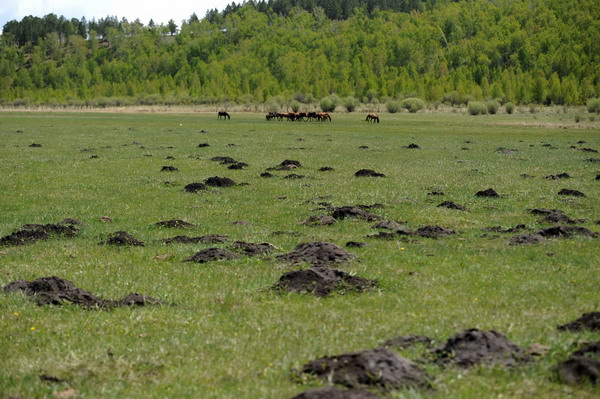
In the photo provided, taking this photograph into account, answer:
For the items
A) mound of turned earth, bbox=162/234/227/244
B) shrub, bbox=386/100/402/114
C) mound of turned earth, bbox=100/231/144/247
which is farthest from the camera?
shrub, bbox=386/100/402/114

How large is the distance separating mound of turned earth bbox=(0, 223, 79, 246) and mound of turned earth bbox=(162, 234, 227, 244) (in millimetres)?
3223

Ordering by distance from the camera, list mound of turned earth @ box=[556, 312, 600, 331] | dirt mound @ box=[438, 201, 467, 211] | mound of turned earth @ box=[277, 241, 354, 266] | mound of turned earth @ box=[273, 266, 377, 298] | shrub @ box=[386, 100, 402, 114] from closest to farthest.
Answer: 1. mound of turned earth @ box=[556, 312, 600, 331]
2. mound of turned earth @ box=[273, 266, 377, 298]
3. mound of turned earth @ box=[277, 241, 354, 266]
4. dirt mound @ box=[438, 201, 467, 211]
5. shrub @ box=[386, 100, 402, 114]

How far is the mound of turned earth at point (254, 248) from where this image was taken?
18.6 meters

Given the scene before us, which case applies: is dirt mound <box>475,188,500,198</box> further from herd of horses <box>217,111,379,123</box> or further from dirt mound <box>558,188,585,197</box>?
herd of horses <box>217,111,379,123</box>

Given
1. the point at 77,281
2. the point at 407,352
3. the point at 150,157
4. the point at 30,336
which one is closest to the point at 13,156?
the point at 150,157

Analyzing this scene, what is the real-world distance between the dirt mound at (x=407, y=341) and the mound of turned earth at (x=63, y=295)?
16.7ft

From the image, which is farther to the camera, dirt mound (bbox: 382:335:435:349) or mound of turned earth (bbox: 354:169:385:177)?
mound of turned earth (bbox: 354:169:385:177)

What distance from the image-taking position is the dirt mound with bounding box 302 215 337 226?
23.2m

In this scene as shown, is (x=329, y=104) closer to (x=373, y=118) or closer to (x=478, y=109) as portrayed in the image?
(x=478, y=109)

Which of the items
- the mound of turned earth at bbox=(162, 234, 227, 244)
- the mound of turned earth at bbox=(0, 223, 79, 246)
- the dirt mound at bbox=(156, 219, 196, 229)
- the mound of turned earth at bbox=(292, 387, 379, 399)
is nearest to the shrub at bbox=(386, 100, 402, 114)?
the dirt mound at bbox=(156, 219, 196, 229)

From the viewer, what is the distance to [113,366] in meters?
10.2

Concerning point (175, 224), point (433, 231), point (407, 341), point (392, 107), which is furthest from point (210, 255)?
point (392, 107)

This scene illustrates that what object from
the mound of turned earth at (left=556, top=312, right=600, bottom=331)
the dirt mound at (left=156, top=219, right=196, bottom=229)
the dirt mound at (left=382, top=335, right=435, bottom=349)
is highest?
the mound of turned earth at (left=556, top=312, right=600, bottom=331)

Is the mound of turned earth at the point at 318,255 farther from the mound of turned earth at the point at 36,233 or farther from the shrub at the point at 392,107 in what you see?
the shrub at the point at 392,107
